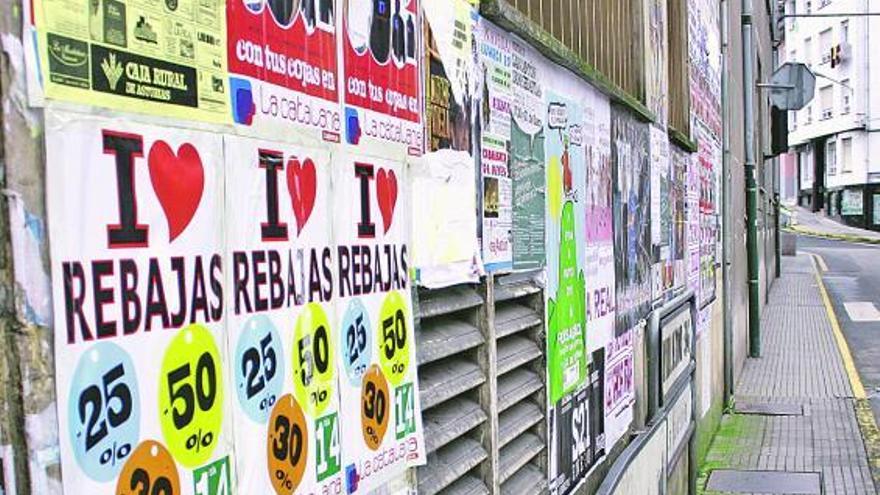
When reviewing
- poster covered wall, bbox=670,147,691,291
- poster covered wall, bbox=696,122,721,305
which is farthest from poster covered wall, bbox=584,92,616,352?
poster covered wall, bbox=696,122,721,305

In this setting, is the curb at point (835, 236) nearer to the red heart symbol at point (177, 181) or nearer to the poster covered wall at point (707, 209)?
the poster covered wall at point (707, 209)

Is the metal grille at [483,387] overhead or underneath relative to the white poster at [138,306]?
underneath

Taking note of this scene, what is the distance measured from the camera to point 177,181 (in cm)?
147

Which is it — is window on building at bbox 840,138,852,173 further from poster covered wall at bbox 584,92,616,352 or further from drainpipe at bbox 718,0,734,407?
poster covered wall at bbox 584,92,616,352

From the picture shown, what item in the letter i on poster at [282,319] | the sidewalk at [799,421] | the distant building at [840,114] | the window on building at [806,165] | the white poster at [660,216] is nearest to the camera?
the letter i on poster at [282,319]

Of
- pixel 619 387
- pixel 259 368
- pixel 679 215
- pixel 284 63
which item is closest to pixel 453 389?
pixel 259 368

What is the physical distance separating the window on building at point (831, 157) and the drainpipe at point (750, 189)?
3999 centimetres

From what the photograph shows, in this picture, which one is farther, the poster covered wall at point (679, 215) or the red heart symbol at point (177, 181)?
the poster covered wall at point (679, 215)

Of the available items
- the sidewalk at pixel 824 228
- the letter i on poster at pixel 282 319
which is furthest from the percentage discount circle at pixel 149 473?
the sidewalk at pixel 824 228

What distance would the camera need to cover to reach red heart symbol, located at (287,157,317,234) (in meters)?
1.80

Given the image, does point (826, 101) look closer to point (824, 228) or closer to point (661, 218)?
point (824, 228)

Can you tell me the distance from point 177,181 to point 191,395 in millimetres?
334

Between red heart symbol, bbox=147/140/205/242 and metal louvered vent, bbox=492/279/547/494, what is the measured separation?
1633 millimetres

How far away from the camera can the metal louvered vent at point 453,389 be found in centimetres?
254
